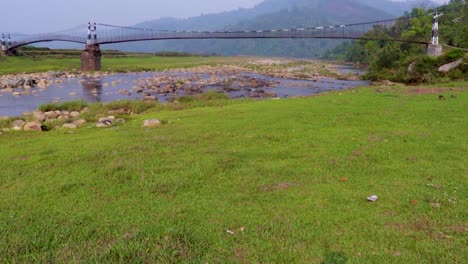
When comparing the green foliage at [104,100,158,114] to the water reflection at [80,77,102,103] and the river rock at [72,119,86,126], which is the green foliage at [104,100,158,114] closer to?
the river rock at [72,119,86,126]

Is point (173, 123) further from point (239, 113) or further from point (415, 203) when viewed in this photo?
point (415, 203)

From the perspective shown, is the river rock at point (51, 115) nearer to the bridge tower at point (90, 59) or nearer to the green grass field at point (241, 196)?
the green grass field at point (241, 196)

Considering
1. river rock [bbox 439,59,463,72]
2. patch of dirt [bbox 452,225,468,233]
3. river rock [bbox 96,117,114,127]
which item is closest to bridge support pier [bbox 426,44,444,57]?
river rock [bbox 439,59,463,72]

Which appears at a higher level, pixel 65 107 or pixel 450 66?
pixel 450 66

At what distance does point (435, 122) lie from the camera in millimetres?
10125

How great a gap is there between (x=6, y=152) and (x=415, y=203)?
330 inches

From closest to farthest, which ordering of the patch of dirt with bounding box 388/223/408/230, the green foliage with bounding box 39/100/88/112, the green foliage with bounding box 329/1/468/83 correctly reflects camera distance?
the patch of dirt with bounding box 388/223/408/230
the green foliage with bounding box 39/100/88/112
the green foliage with bounding box 329/1/468/83

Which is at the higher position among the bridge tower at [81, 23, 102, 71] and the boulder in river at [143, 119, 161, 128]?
the bridge tower at [81, 23, 102, 71]

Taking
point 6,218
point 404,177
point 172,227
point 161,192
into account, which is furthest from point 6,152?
point 404,177

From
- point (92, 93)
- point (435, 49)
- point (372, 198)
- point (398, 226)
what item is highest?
point (435, 49)

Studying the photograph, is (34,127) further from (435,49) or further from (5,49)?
(5,49)

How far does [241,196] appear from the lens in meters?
5.39

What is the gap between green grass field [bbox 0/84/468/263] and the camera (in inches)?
157

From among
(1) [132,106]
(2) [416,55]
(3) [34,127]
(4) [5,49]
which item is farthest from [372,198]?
(4) [5,49]
